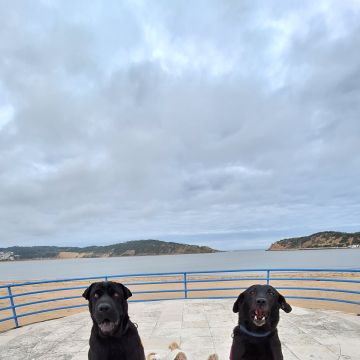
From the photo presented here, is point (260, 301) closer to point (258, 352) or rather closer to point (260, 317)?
point (260, 317)

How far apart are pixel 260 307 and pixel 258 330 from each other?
342 mm

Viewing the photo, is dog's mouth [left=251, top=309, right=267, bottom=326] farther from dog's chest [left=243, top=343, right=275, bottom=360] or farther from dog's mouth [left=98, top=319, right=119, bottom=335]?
dog's mouth [left=98, top=319, right=119, bottom=335]

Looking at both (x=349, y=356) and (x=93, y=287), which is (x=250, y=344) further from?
(x=349, y=356)

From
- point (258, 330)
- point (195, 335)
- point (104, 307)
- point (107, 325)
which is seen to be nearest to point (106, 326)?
point (107, 325)

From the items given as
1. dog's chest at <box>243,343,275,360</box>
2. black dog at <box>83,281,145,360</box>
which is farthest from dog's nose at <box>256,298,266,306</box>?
black dog at <box>83,281,145,360</box>

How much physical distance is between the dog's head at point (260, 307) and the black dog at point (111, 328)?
1.38m

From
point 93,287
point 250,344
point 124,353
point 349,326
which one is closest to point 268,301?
point 250,344

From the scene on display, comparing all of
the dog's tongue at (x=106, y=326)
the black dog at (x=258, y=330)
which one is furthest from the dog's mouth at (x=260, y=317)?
the dog's tongue at (x=106, y=326)

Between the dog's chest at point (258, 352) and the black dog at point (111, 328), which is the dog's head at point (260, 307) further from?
the black dog at point (111, 328)

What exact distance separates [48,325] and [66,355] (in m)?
2.66

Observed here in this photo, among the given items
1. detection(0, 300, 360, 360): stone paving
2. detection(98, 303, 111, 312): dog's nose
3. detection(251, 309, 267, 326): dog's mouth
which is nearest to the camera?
A: detection(251, 309, 267, 326): dog's mouth

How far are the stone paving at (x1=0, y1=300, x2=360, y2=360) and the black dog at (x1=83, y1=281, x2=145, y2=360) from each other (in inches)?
88.1

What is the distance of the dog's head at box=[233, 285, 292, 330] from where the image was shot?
327 cm

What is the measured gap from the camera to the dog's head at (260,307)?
327 centimetres
